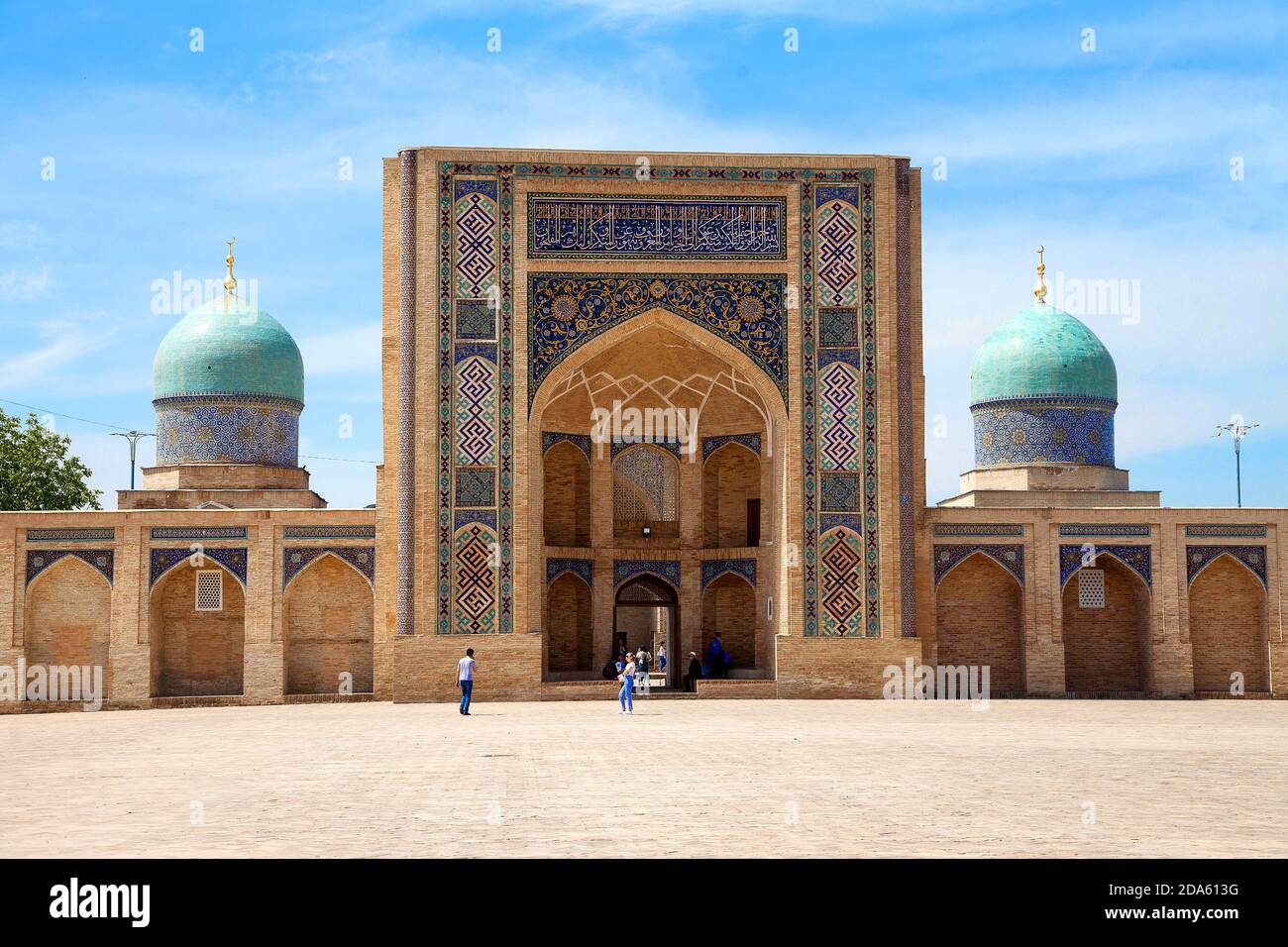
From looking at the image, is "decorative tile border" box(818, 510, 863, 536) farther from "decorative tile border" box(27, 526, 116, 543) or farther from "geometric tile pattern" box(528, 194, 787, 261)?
"decorative tile border" box(27, 526, 116, 543)

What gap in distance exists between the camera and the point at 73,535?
1909cm

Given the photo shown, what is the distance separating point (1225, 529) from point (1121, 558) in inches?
60.7

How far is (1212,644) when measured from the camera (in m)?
20.3

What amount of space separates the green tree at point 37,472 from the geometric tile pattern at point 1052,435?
16.6 metres

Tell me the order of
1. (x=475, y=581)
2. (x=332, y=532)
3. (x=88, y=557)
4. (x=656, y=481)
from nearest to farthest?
(x=475, y=581) < (x=88, y=557) < (x=332, y=532) < (x=656, y=481)

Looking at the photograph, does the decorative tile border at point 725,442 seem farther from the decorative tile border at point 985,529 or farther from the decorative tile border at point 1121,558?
the decorative tile border at point 1121,558

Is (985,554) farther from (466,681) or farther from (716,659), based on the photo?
(466,681)

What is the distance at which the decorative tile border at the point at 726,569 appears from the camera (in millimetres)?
21062

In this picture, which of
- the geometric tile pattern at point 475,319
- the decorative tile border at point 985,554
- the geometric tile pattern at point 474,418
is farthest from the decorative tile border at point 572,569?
the decorative tile border at point 985,554

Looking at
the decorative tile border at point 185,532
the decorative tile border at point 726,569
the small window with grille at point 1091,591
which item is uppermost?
the decorative tile border at point 185,532

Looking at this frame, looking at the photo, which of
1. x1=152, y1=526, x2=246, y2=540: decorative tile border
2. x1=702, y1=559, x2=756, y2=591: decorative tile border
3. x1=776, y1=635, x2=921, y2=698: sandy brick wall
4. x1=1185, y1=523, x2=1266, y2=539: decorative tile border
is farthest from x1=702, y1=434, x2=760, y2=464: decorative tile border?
x1=152, y1=526, x2=246, y2=540: decorative tile border

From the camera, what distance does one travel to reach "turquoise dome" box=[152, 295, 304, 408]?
24.4 meters

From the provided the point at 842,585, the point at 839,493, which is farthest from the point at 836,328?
the point at 842,585
